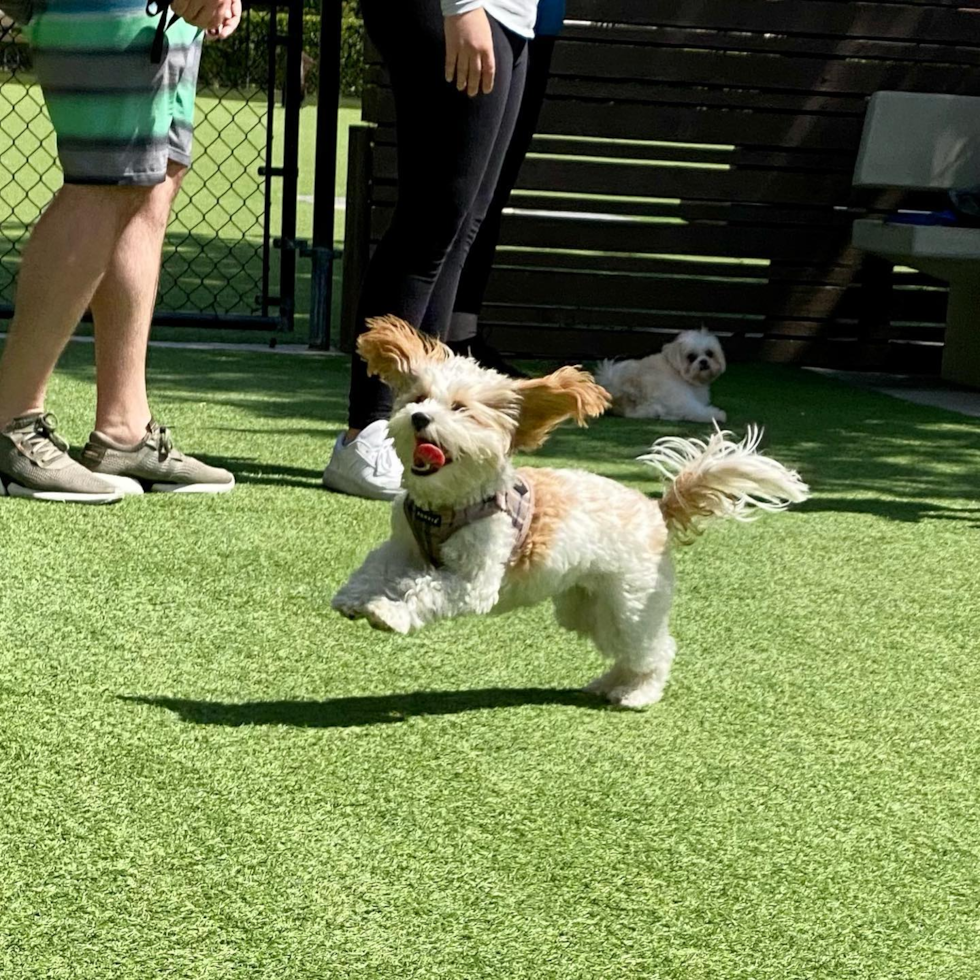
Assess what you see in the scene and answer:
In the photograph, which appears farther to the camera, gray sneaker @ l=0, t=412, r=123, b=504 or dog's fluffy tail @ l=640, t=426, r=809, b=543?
gray sneaker @ l=0, t=412, r=123, b=504

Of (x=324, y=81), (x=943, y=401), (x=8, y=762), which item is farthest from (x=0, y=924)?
(x=943, y=401)

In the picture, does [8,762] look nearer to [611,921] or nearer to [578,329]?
[611,921]

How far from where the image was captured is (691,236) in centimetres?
735

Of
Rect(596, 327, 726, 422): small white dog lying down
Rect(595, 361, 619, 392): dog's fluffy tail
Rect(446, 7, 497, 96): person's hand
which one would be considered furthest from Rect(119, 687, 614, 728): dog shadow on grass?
Rect(595, 361, 619, 392): dog's fluffy tail

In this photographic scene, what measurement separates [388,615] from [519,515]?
29 centimetres

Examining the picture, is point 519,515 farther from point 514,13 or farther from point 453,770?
point 514,13

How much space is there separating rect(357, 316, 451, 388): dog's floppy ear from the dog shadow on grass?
1.70 ft

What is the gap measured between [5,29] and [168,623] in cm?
414

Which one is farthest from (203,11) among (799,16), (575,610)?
(799,16)

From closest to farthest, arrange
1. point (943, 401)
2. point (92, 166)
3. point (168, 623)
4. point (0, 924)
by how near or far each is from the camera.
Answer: point (0, 924)
point (168, 623)
point (92, 166)
point (943, 401)

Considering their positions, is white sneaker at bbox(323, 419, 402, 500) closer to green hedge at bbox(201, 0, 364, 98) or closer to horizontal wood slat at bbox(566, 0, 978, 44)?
horizontal wood slat at bbox(566, 0, 978, 44)

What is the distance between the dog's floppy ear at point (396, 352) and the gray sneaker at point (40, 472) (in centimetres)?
126

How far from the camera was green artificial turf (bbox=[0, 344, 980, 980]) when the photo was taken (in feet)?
6.37

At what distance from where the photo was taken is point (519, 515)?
271cm
